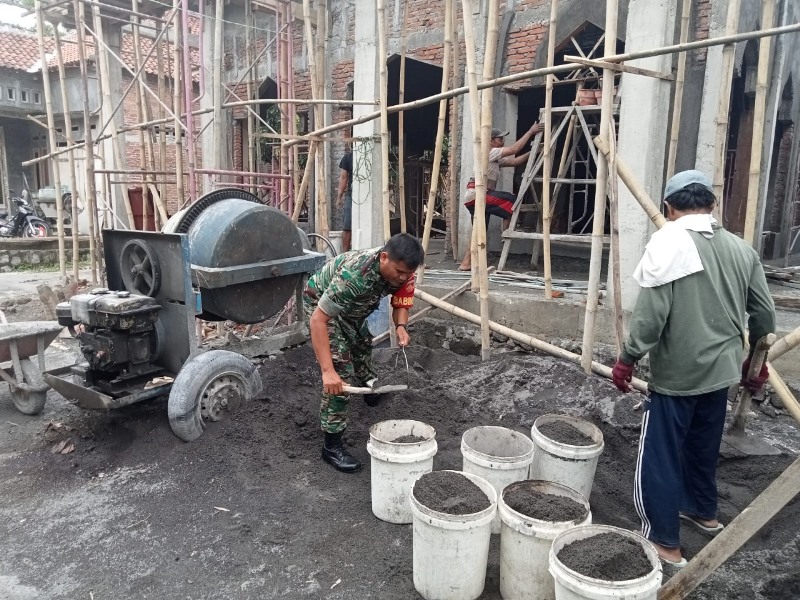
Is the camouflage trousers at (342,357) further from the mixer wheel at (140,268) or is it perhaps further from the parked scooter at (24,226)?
the parked scooter at (24,226)

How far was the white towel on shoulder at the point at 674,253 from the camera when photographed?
2568 millimetres

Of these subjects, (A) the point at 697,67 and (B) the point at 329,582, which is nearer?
(B) the point at 329,582

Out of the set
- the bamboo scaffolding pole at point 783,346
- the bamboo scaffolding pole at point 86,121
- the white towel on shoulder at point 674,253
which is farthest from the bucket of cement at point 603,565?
the bamboo scaffolding pole at point 86,121

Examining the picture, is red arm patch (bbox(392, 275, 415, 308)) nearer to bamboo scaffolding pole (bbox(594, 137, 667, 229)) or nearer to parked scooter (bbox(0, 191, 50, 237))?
bamboo scaffolding pole (bbox(594, 137, 667, 229))

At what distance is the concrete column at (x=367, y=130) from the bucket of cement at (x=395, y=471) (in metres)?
3.49

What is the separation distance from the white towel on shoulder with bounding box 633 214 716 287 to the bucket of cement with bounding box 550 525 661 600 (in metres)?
1.10

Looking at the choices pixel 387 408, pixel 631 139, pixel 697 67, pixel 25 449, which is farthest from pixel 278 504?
pixel 697 67

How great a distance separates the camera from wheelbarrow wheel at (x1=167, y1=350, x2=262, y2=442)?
3.78m

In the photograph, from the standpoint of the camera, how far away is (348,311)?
3.43 metres

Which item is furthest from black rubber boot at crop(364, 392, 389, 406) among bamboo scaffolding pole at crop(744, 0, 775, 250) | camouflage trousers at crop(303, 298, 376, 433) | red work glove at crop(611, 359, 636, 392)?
bamboo scaffolding pole at crop(744, 0, 775, 250)

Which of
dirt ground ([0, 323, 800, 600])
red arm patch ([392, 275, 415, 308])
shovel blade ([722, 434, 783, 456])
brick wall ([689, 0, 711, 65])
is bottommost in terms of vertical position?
dirt ground ([0, 323, 800, 600])

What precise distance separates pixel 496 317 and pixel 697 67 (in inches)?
148

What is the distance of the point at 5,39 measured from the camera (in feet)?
60.4

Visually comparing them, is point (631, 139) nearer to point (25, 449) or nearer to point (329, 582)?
point (329, 582)
